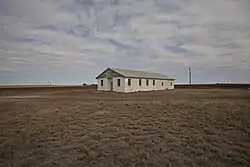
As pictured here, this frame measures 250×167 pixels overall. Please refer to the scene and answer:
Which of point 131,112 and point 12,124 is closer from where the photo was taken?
point 12,124

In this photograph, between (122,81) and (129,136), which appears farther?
(122,81)

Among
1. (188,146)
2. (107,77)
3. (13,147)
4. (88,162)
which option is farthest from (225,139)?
(107,77)

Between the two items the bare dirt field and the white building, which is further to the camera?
the white building

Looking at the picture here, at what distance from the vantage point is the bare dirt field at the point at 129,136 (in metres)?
10.5

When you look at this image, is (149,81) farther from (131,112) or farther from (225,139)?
(225,139)

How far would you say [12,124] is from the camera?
52.1 ft

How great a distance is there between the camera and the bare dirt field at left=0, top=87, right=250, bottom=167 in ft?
34.4

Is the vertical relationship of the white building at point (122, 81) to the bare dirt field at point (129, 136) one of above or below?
above

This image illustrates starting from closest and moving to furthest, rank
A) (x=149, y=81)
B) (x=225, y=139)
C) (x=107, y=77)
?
1. (x=225, y=139)
2. (x=107, y=77)
3. (x=149, y=81)

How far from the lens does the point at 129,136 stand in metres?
12.8

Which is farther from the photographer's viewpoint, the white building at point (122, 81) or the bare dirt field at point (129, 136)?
the white building at point (122, 81)

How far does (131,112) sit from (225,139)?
650 cm

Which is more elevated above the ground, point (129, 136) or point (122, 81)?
point (122, 81)

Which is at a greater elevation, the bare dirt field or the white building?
the white building
